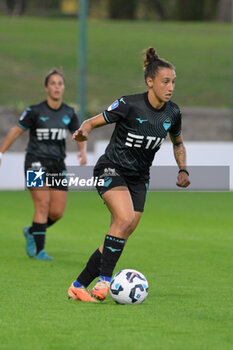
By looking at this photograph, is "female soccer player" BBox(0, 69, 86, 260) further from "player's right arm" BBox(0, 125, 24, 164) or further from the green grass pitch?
the green grass pitch

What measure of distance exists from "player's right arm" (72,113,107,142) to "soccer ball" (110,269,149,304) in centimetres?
122

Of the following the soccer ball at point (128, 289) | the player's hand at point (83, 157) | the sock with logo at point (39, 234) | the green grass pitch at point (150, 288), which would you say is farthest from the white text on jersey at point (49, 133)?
the soccer ball at point (128, 289)

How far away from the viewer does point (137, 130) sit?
745cm

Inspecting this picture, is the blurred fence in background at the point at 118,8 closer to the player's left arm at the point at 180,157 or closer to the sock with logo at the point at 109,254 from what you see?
the player's left arm at the point at 180,157

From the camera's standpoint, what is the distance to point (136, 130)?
745 cm

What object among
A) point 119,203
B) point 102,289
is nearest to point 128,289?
point 102,289

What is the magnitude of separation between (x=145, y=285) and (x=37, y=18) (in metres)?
42.8

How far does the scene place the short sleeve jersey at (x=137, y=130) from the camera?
24.3 ft

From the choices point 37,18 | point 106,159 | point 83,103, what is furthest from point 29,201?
point 37,18

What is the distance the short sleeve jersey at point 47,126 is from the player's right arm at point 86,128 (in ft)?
12.0

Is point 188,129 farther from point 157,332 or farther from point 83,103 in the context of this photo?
point 157,332

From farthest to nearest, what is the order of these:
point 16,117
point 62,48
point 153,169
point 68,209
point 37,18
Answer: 1. point 37,18
2. point 62,48
3. point 16,117
4. point 68,209
5. point 153,169

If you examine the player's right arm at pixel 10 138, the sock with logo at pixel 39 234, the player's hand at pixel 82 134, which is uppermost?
the player's hand at pixel 82 134

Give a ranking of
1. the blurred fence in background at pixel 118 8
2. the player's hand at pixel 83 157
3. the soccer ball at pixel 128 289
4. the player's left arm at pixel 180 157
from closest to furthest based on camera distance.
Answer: the soccer ball at pixel 128 289 → the player's left arm at pixel 180 157 → the player's hand at pixel 83 157 → the blurred fence in background at pixel 118 8
